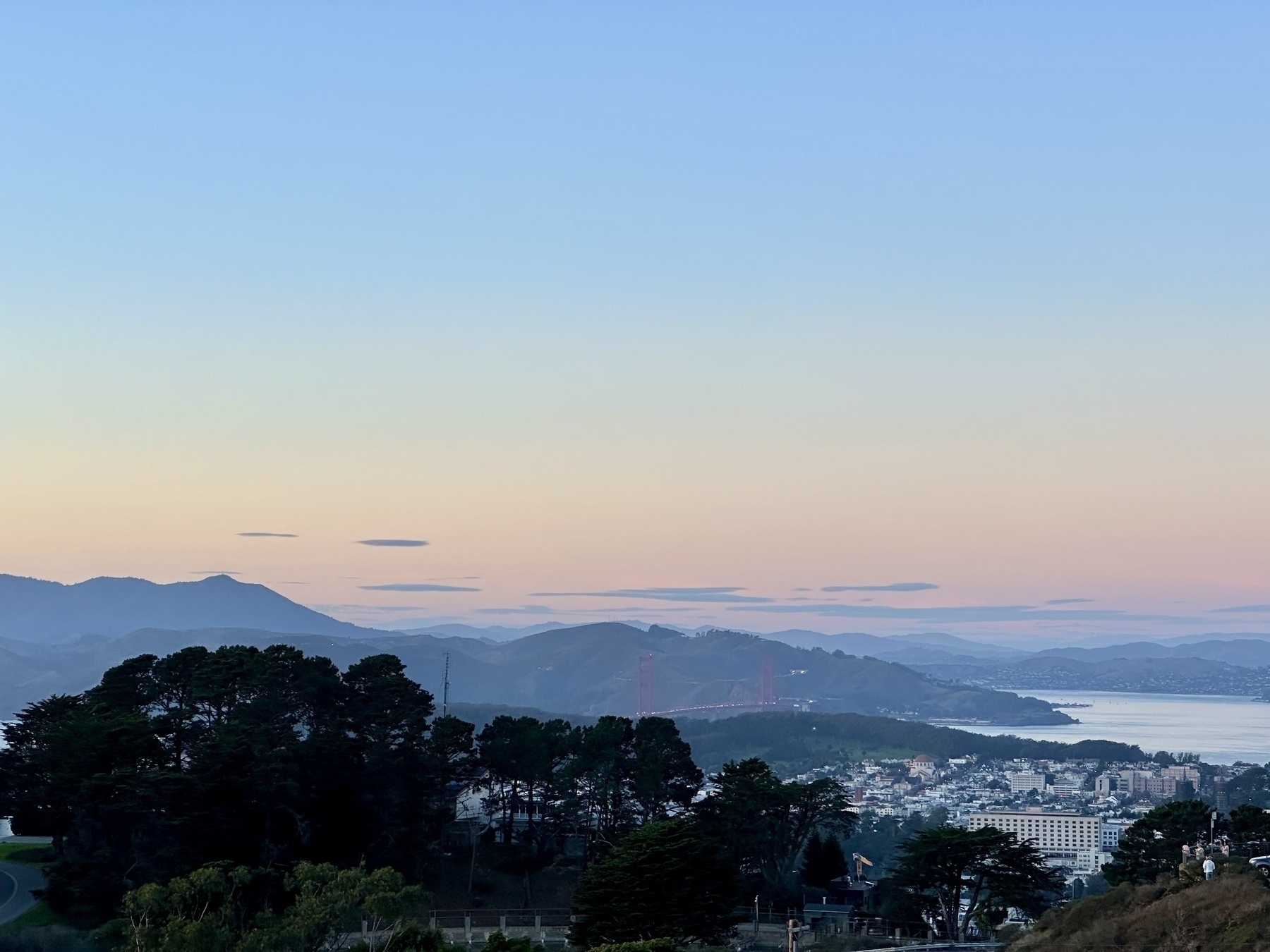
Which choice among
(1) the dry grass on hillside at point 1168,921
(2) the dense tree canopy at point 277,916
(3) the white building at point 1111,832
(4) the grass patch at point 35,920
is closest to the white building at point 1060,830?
(3) the white building at point 1111,832

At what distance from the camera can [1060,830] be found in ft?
229

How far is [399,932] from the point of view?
21359 millimetres

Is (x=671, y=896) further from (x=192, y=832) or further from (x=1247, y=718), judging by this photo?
(x=1247, y=718)

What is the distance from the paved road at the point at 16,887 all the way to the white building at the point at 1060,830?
42748mm

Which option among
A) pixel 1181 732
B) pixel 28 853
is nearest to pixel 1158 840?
pixel 28 853

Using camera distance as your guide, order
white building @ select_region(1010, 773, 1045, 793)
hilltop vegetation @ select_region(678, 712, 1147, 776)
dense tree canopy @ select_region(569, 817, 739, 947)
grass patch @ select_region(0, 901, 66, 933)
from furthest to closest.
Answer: hilltop vegetation @ select_region(678, 712, 1147, 776), white building @ select_region(1010, 773, 1045, 793), grass patch @ select_region(0, 901, 66, 933), dense tree canopy @ select_region(569, 817, 739, 947)

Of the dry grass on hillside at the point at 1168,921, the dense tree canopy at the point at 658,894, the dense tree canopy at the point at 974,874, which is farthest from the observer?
the dense tree canopy at the point at 974,874

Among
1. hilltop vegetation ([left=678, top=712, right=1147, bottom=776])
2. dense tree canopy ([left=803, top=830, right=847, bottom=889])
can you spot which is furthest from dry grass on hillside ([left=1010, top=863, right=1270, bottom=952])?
hilltop vegetation ([left=678, top=712, right=1147, bottom=776])

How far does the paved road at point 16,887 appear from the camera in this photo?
3081cm

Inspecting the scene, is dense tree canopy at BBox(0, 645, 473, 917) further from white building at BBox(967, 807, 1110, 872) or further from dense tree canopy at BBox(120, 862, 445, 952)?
white building at BBox(967, 807, 1110, 872)

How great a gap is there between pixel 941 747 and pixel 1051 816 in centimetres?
6264

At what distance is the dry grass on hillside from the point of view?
21.0m

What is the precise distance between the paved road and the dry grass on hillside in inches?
867

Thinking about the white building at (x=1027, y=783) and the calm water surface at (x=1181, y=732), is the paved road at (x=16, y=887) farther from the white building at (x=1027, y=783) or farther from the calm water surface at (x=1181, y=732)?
the calm water surface at (x=1181, y=732)
